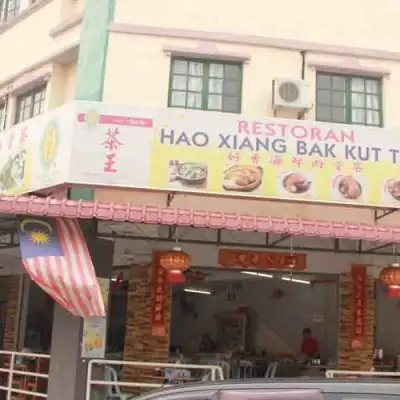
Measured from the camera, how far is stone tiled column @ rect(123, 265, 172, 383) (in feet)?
40.4

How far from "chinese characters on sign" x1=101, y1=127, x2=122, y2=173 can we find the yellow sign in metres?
0.55

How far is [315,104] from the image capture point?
1206 cm

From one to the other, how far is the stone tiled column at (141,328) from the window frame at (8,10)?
6.19 m

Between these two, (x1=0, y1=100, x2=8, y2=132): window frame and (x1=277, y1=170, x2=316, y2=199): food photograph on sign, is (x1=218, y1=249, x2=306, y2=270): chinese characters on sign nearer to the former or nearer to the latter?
(x1=277, y1=170, x2=316, y2=199): food photograph on sign

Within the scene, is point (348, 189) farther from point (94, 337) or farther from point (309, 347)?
point (309, 347)

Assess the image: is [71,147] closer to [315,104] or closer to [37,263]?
[37,263]

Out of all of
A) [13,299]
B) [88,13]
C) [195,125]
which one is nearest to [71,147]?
[195,125]

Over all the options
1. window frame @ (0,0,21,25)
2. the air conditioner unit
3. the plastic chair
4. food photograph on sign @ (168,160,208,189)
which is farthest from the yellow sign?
window frame @ (0,0,21,25)

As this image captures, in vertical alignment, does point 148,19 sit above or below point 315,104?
above

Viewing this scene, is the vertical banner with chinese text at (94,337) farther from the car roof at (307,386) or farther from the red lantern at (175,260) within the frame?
the car roof at (307,386)

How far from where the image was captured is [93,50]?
1166 centimetres

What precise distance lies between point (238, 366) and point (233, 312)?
4555mm

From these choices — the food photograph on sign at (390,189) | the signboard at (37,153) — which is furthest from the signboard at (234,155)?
the signboard at (37,153)

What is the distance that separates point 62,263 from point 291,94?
192 inches
